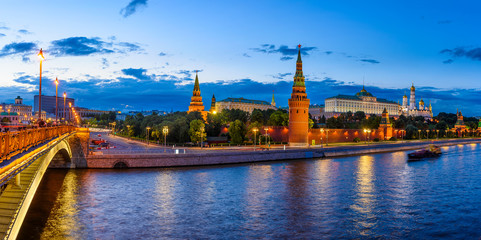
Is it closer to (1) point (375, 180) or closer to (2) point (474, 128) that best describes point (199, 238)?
(1) point (375, 180)

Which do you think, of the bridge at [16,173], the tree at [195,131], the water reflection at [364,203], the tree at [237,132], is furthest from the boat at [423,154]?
the bridge at [16,173]

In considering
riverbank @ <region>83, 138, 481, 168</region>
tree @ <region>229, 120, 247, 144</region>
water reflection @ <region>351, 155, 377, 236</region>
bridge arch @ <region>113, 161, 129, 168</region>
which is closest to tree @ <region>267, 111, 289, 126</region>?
tree @ <region>229, 120, 247, 144</region>

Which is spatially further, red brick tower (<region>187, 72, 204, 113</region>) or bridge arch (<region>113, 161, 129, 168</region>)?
red brick tower (<region>187, 72, 204, 113</region>)

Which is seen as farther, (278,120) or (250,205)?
(278,120)

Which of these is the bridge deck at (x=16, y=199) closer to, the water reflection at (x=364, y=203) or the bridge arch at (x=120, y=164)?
the water reflection at (x=364, y=203)

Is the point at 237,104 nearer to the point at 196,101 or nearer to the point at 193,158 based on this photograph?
the point at 196,101

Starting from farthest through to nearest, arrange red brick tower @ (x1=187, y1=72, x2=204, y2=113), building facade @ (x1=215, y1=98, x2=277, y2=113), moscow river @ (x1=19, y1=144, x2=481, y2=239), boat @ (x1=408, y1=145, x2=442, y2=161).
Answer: building facade @ (x1=215, y1=98, x2=277, y2=113), red brick tower @ (x1=187, y1=72, x2=204, y2=113), boat @ (x1=408, y1=145, x2=442, y2=161), moscow river @ (x1=19, y1=144, x2=481, y2=239)

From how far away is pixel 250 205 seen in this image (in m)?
25.7

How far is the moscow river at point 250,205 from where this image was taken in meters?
20.2

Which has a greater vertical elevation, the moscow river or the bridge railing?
the bridge railing

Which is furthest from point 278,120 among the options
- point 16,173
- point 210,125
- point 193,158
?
point 16,173

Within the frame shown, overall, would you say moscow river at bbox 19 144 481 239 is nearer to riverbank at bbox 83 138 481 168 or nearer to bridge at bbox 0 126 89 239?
riverbank at bbox 83 138 481 168

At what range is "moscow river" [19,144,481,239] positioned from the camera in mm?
20172

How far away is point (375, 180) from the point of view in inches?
1439
